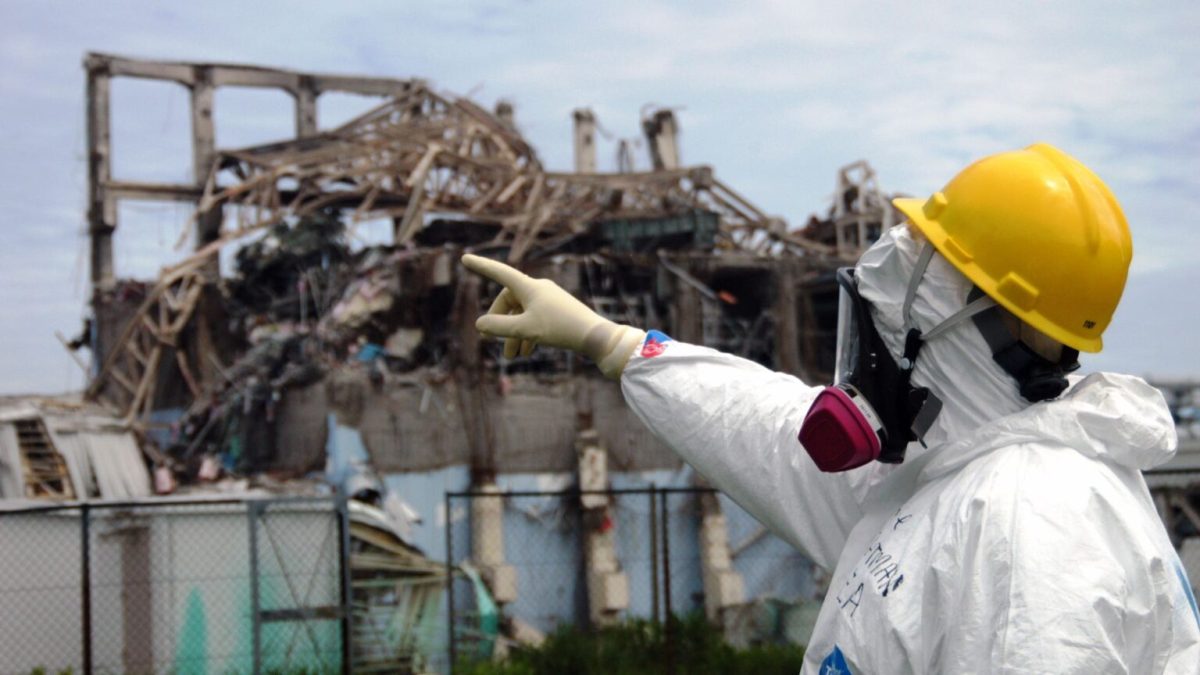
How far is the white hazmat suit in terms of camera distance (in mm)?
1768

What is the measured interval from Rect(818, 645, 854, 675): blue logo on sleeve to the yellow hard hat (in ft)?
2.01

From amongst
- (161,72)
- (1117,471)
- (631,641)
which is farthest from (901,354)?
(161,72)

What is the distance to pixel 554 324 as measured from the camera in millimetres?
2555

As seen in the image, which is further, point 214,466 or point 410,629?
point 214,466

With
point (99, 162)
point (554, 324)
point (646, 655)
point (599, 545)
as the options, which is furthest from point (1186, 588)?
point (99, 162)

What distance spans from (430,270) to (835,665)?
15242mm

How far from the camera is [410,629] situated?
13.1 m

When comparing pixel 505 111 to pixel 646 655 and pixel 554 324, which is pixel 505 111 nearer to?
pixel 646 655

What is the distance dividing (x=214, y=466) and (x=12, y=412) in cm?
288

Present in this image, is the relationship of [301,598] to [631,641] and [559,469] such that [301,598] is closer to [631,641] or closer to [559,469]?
[631,641]

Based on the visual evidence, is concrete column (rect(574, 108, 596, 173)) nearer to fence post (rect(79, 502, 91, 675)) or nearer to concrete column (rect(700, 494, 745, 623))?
concrete column (rect(700, 494, 745, 623))

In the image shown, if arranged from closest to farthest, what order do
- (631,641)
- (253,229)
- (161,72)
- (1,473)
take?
(631,641) → (1,473) → (253,229) → (161,72)

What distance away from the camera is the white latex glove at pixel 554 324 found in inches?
101

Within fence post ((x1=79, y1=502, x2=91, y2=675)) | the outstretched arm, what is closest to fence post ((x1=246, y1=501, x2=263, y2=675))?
fence post ((x1=79, y1=502, x2=91, y2=675))
